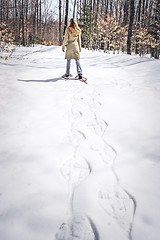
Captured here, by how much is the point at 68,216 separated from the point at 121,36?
70.5ft

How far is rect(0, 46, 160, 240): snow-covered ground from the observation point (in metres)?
1.13

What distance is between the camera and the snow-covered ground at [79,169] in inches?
44.4

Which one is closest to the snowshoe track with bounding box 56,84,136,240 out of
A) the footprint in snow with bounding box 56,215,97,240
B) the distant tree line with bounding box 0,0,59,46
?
the footprint in snow with bounding box 56,215,97,240

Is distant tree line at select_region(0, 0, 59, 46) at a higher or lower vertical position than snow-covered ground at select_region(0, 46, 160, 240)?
higher

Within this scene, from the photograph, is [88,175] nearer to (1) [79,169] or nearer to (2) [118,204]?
(1) [79,169]

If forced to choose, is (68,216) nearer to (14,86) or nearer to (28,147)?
(28,147)

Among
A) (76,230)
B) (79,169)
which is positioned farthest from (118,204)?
(79,169)

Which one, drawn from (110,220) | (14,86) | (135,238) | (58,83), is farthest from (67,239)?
(58,83)

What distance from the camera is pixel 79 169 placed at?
1657 millimetres

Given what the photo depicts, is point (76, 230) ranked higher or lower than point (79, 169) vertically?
lower

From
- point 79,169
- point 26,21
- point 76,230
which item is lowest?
point 76,230

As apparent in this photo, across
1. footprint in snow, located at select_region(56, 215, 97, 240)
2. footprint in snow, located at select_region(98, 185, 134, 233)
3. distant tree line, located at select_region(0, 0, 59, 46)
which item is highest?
distant tree line, located at select_region(0, 0, 59, 46)

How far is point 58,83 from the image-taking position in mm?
4652

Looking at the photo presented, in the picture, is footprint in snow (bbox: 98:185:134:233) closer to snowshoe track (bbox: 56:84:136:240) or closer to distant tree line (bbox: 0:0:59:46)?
snowshoe track (bbox: 56:84:136:240)
